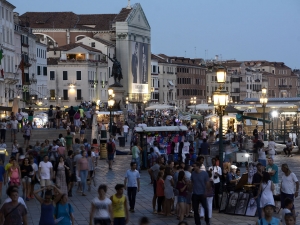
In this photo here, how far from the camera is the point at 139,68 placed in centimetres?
11312

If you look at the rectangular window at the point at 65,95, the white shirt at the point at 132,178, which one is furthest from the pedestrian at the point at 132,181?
the rectangular window at the point at 65,95

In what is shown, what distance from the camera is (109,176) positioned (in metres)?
28.6

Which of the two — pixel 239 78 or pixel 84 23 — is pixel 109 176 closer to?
pixel 84 23

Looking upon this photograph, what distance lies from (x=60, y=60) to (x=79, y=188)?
7726 centimetres

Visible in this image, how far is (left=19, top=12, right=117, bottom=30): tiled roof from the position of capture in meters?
115

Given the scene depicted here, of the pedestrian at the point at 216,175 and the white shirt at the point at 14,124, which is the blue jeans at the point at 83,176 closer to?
the pedestrian at the point at 216,175

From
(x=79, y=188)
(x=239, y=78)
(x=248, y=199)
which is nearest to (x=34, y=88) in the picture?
(x=79, y=188)

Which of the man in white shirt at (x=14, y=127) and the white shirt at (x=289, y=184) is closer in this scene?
the white shirt at (x=289, y=184)

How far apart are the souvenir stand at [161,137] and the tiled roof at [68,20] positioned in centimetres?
8082

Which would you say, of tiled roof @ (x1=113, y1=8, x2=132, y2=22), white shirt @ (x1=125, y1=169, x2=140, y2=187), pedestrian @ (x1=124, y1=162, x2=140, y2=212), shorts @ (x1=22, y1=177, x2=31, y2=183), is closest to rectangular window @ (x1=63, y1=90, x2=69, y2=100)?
tiled roof @ (x1=113, y1=8, x2=132, y2=22)

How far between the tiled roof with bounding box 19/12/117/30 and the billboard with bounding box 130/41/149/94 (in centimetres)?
507

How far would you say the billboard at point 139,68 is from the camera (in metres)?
112

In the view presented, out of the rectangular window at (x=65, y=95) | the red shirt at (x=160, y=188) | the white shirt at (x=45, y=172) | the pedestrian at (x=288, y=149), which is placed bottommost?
the pedestrian at (x=288, y=149)

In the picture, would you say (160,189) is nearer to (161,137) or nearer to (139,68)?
(161,137)
